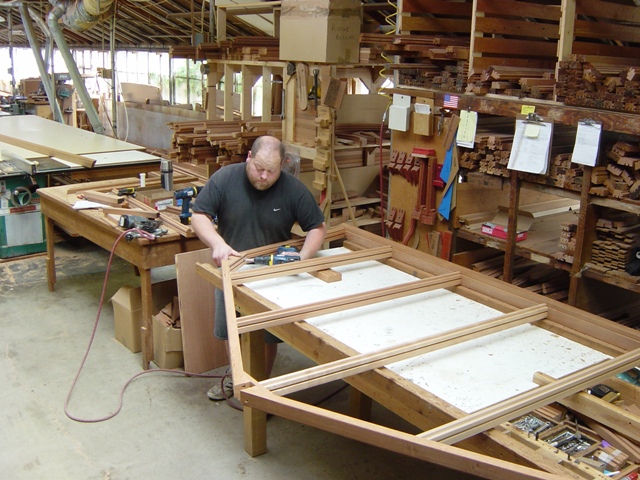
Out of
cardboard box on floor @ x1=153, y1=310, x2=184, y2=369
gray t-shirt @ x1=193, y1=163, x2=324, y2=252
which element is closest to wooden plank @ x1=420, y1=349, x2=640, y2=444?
gray t-shirt @ x1=193, y1=163, x2=324, y2=252

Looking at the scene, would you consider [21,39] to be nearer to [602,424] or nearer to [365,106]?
[365,106]

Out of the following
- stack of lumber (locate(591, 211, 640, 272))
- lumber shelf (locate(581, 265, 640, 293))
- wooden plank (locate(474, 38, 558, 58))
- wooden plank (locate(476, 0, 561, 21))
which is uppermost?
wooden plank (locate(476, 0, 561, 21))

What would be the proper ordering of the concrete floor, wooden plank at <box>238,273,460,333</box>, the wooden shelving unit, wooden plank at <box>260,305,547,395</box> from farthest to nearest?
the wooden shelving unit
the concrete floor
wooden plank at <box>238,273,460,333</box>
wooden plank at <box>260,305,547,395</box>

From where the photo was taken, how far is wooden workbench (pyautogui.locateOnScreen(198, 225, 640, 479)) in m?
1.92

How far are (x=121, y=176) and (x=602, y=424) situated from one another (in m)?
5.31

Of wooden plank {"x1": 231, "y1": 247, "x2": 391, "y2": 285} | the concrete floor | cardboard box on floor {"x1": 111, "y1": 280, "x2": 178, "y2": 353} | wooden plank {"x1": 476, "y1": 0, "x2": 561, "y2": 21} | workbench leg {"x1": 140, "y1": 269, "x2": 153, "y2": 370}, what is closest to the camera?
wooden plank {"x1": 231, "y1": 247, "x2": 391, "y2": 285}

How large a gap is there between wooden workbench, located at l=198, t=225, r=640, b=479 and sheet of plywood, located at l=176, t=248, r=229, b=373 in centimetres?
92

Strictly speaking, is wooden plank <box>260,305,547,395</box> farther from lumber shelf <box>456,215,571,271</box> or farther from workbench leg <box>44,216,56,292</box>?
workbench leg <box>44,216,56,292</box>

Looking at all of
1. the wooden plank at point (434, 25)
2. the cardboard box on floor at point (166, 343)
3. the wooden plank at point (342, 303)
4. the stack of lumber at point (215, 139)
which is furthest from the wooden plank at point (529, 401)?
the stack of lumber at point (215, 139)

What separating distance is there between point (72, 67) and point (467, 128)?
251 inches

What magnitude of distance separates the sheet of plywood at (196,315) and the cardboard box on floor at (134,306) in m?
0.41

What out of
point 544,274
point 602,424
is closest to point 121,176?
point 544,274

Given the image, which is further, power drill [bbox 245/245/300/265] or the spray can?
the spray can

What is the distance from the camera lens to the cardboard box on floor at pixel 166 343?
A: 14.5 feet
